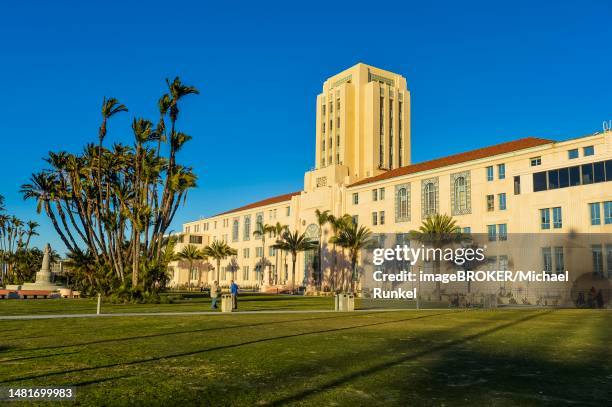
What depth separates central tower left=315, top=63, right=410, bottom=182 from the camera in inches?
3789

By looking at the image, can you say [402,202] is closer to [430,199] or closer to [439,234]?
[430,199]

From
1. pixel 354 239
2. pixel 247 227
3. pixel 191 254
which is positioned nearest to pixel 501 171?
pixel 354 239

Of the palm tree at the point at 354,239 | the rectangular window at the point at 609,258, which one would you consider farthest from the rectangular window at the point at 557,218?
the palm tree at the point at 354,239

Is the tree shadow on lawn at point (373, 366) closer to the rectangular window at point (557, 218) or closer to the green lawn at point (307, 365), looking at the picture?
the green lawn at point (307, 365)

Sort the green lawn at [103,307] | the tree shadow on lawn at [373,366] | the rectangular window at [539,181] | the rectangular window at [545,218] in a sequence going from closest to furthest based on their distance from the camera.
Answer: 1. the tree shadow on lawn at [373,366]
2. the green lawn at [103,307]
3. the rectangular window at [545,218]
4. the rectangular window at [539,181]

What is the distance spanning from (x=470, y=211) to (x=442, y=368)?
167 feet

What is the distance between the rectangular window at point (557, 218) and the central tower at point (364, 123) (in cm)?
4549

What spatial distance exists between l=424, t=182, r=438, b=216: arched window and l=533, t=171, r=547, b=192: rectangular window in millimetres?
14725

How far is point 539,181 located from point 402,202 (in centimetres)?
2104

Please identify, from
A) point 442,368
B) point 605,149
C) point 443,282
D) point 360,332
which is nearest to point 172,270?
point 443,282

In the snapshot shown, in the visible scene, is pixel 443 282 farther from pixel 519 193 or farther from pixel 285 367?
pixel 285 367

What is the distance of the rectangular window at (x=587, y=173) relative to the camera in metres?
46.2

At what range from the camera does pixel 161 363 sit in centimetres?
1159

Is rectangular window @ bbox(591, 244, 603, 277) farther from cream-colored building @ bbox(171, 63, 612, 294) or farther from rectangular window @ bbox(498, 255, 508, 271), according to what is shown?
rectangular window @ bbox(498, 255, 508, 271)
